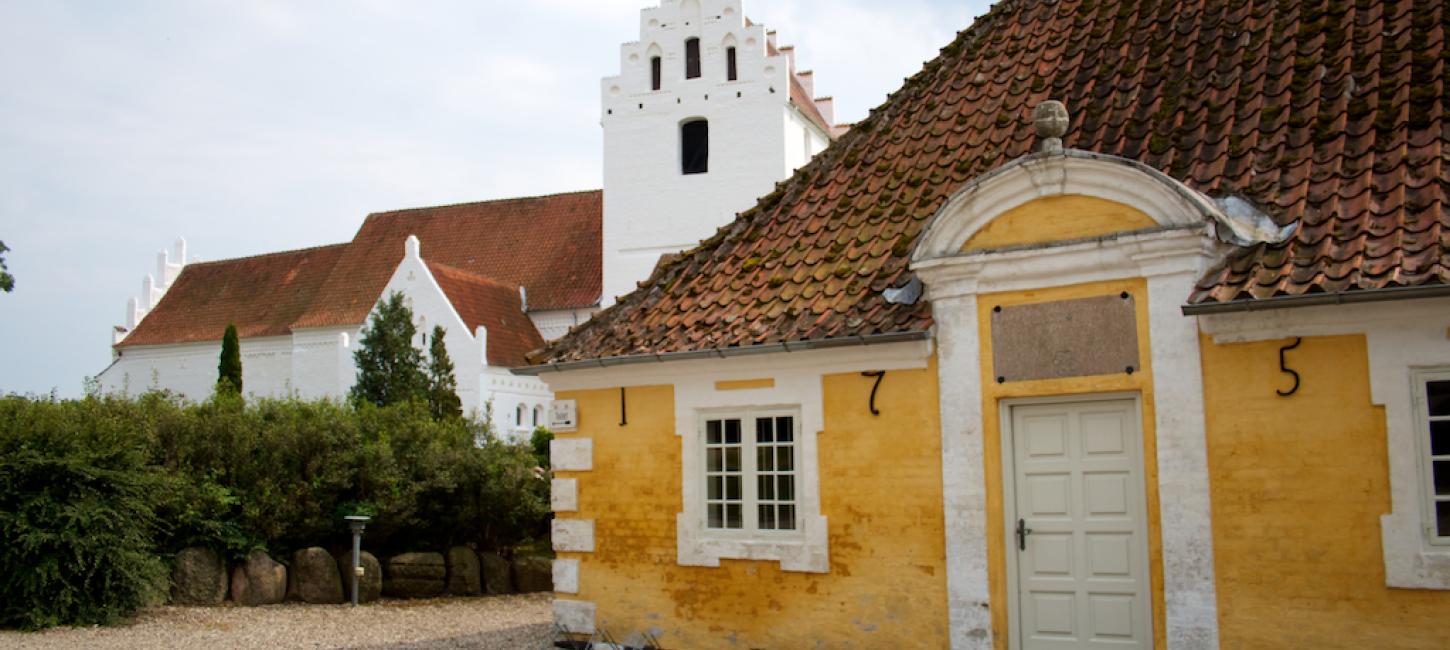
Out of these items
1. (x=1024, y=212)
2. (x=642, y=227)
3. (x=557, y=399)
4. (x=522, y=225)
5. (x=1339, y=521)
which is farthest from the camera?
(x=522, y=225)

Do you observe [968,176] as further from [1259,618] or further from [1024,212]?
[1259,618]

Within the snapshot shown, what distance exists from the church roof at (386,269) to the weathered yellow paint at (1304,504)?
33.5m

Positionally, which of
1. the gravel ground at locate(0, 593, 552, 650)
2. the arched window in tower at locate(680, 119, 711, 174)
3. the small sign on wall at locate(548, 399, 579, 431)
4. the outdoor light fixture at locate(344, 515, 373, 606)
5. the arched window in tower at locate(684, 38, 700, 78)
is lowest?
the gravel ground at locate(0, 593, 552, 650)

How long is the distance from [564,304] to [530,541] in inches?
809

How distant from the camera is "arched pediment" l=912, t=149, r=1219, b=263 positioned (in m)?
9.20

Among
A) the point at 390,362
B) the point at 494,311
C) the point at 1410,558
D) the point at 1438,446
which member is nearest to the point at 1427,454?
the point at 1438,446

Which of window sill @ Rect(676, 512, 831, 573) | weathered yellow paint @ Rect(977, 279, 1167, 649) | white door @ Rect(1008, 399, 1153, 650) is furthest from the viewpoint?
window sill @ Rect(676, 512, 831, 573)

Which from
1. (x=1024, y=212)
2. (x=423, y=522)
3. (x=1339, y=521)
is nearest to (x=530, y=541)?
(x=423, y=522)

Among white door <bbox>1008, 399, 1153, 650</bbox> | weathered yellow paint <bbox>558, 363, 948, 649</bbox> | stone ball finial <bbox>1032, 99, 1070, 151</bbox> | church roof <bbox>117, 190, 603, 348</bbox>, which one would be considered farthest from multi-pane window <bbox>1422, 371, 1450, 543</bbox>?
church roof <bbox>117, 190, 603, 348</bbox>

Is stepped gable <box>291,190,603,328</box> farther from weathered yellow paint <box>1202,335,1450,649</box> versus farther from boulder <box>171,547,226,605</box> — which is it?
weathered yellow paint <box>1202,335,1450,649</box>

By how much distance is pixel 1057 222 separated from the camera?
9.77m

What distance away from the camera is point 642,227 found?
128 feet

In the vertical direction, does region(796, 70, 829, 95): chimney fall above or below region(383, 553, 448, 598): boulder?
above

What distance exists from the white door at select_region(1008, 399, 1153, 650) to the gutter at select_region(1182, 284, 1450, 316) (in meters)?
1.12
